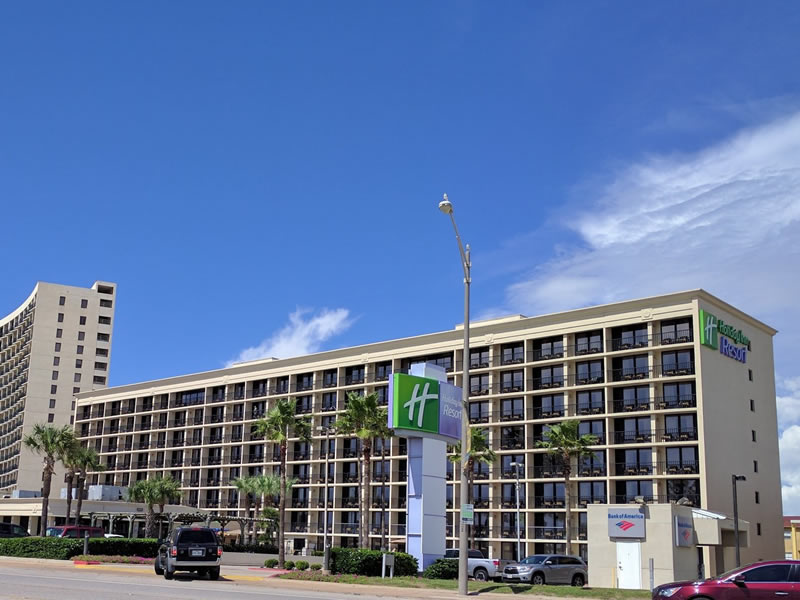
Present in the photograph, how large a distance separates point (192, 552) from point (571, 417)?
47.6 metres

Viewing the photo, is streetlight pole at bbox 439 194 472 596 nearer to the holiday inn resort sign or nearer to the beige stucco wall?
the beige stucco wall

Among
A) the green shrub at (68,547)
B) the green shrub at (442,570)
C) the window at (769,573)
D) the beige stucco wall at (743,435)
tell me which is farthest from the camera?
the beige stucco wall at (743,435)

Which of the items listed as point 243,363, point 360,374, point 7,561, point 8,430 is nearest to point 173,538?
point 7,561

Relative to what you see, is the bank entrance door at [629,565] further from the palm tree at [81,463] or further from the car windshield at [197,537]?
the palm tree at [81,463]

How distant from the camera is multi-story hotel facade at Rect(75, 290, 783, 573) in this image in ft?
226

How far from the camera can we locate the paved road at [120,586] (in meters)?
22.6

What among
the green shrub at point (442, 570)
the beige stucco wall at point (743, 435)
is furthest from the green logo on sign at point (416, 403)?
the beige stucco wall at point (743, 435)

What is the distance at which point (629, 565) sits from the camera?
113 ft

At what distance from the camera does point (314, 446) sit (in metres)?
95.5

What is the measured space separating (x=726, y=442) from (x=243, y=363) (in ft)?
189

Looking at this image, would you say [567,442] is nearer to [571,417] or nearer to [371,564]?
[571,417]

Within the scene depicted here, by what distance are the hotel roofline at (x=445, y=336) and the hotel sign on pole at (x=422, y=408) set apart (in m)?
36.5

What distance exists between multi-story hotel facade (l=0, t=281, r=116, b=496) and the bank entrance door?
11546 centimetres

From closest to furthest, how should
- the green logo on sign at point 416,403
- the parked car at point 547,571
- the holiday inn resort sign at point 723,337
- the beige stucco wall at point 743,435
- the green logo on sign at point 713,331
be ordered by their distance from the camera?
1. the green logo on sign at point 416,403
2. the parked car at point 547,571
3. the beige stucco wall at point 743,435
4. the green logo on sign at point 713,331
5. the holiday inn resort sign at point 723,337
